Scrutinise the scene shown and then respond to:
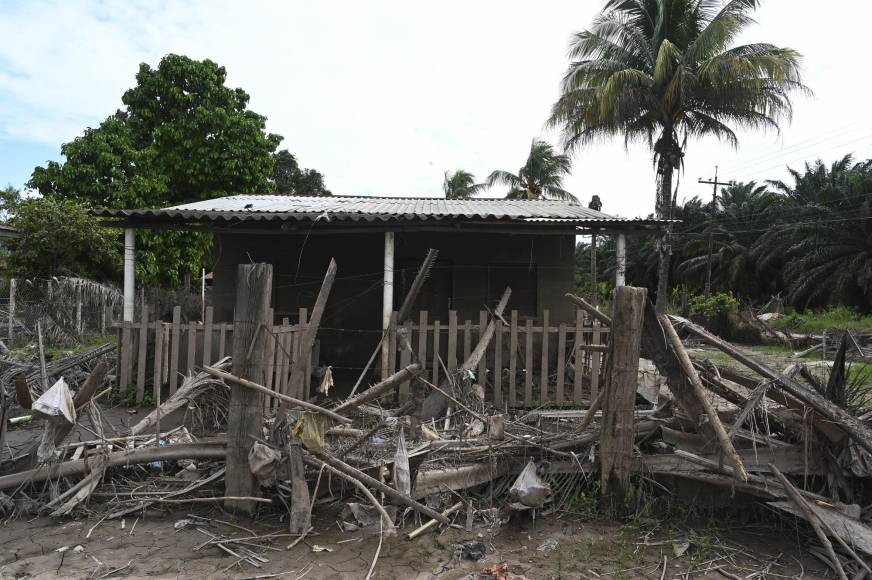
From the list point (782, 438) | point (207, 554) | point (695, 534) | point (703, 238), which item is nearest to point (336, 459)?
point (207, 554)

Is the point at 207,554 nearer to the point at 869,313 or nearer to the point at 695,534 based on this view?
the point at 695,534

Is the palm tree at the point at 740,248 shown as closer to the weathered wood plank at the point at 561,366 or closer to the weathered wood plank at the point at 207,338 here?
the weathered wood plank at the point at 561,366

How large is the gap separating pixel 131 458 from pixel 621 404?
137 inches

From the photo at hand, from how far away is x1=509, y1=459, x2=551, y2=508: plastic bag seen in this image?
3.62 metres

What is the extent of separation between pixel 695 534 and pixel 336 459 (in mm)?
2379

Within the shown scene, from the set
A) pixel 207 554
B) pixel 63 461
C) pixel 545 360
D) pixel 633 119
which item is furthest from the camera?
pixel 633 119

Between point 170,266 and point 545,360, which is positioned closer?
point 545,360

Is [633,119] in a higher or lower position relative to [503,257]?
higher

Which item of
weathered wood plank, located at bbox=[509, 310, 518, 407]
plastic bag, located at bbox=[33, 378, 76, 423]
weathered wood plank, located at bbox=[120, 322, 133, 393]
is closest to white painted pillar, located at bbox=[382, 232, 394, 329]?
weathered wood plank, located at bbox=[509, 310, 518, 407]

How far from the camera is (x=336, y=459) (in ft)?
12.0

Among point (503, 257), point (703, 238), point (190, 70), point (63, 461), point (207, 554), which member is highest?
point (190, 70)

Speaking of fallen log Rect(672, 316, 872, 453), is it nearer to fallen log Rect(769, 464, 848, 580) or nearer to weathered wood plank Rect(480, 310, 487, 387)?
fallen log Rect(769, 464, 848, 580)

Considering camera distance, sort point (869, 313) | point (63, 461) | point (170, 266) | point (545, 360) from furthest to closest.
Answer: point (869, 313)
point (170, 266)
point (545, 360)
point (63, 461)

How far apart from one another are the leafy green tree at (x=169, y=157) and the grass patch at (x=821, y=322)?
18.9m
